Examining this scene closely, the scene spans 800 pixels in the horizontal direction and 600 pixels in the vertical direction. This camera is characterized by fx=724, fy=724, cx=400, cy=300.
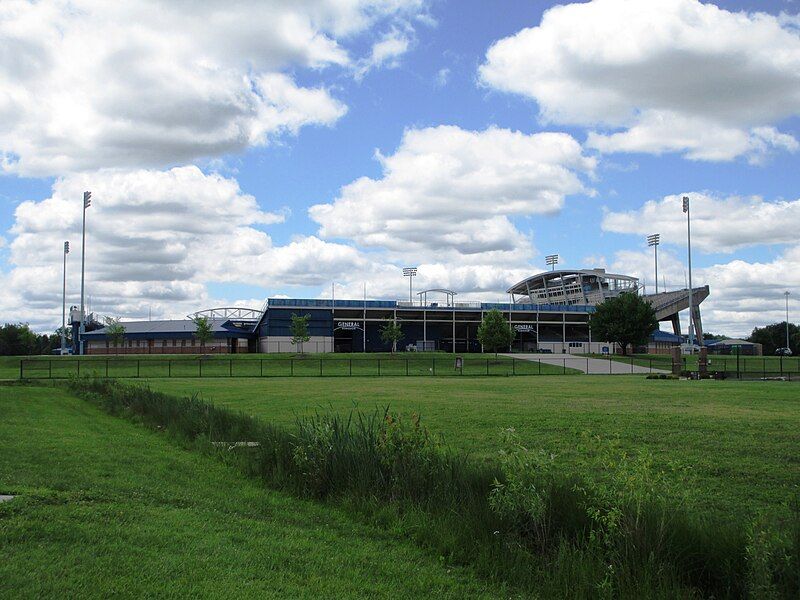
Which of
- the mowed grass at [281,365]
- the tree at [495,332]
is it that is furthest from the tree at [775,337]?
the mowed grass at [281,365]

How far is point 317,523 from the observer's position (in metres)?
9.16

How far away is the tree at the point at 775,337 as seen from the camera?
14750 centimetres

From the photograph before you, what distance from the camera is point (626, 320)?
300 feet

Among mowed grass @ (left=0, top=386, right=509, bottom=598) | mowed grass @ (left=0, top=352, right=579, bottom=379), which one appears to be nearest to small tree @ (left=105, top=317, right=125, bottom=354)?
mowed grass @ (left=0, top=352, right=579, bottom=379)

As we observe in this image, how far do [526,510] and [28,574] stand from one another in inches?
187

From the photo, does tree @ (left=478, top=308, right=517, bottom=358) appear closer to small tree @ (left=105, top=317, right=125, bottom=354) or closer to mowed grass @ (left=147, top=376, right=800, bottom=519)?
small tree @ (left=105, top=317, right=125, bottom=354)

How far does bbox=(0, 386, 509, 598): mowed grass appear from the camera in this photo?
6391mm

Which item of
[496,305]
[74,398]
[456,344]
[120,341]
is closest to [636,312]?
[496,305]

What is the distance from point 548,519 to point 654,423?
35.8 feet

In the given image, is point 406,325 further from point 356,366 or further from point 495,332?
point 356,366

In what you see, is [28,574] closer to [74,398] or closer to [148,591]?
[148,591]

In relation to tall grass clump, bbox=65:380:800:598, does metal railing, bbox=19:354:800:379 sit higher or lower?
lower

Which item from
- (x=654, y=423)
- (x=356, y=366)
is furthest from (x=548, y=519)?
(x=356, y=366)

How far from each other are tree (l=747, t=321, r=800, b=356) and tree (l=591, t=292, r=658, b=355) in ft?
232
